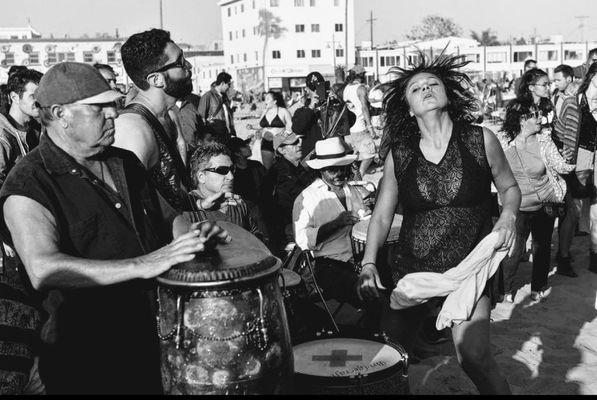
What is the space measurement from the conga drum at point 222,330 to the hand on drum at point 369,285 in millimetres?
1273

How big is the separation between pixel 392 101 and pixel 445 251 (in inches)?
41.2

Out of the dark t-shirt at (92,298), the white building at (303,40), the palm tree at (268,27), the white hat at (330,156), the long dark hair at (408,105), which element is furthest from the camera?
the palm tree at (268,27)

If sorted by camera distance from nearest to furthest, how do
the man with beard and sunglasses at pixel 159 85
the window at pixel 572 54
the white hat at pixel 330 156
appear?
the man with beard and sunglasses at pixel 159 85 → the white hat at pixel 330 156 → the window at pixel 572 54

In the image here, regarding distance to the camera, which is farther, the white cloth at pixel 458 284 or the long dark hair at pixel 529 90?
the long dark hair at pixel 529 90

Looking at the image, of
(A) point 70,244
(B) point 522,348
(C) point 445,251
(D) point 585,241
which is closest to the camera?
(A) point 70,244

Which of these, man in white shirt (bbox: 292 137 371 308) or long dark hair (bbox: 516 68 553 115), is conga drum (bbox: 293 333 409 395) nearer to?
man in white shirt (bbox: 292 137 371 308)

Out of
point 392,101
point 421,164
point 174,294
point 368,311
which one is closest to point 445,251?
point 421,164

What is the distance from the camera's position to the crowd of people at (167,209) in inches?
101

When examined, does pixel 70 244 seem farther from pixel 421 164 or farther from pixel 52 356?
pixel 421 164

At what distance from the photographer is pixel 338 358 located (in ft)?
11.0

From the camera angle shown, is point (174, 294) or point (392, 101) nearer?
point (174, 294)

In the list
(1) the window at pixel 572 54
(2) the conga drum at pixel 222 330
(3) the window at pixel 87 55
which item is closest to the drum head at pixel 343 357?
(2) the conga drum at pixel 222 330

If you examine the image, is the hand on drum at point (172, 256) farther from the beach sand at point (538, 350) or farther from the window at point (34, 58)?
the window at point (34, 58)

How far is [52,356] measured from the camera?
267 centimetres
